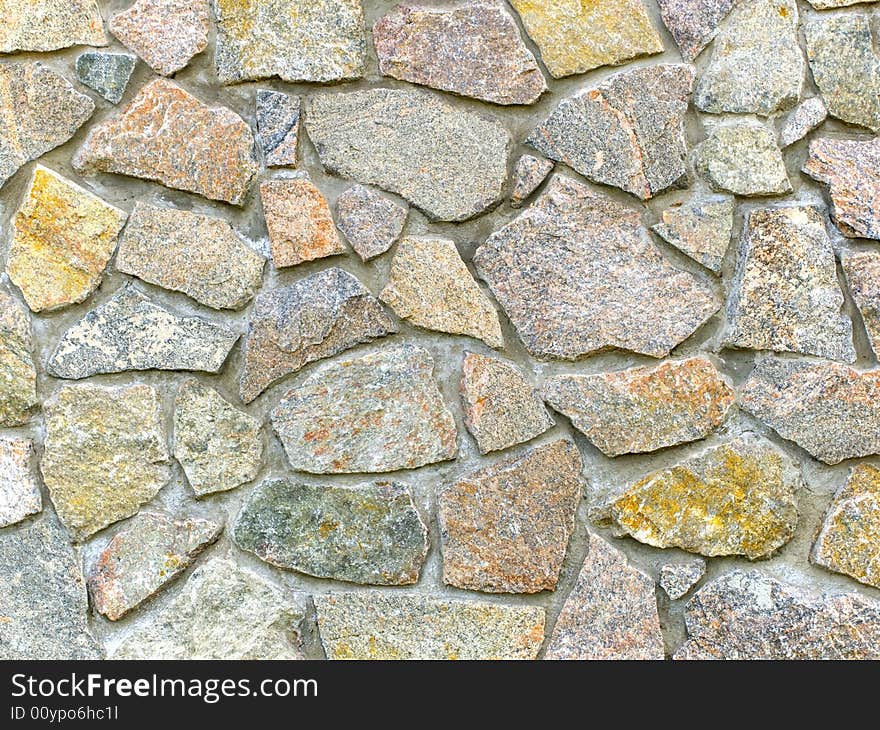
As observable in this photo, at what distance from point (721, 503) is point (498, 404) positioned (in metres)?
0.44

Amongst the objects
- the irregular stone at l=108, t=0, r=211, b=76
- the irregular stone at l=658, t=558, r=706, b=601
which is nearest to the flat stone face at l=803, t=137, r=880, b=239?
the irregular stone at l=658, t=558, r=706, b=601

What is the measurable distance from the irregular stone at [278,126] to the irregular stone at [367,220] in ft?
0.41

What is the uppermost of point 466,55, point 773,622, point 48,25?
point 48,25

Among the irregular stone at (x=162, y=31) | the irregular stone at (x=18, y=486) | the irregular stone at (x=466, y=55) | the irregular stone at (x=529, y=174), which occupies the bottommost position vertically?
the irregular stone at (x=18, y=486)

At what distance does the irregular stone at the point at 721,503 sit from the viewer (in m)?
1.66

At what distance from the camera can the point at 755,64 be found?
5.47 ft

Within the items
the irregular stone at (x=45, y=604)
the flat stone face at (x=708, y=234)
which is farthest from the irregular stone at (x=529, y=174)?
the irregular stone at (x=45, y=604)

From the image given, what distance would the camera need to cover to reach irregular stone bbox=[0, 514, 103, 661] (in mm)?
1674

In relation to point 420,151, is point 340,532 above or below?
below

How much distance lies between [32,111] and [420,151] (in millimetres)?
712

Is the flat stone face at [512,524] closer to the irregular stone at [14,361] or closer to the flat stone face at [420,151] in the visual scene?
the flat stone face at [420,151]

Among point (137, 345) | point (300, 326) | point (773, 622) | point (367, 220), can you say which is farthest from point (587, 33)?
point (773, 622)

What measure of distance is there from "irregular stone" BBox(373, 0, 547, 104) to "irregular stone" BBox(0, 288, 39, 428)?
81 cm

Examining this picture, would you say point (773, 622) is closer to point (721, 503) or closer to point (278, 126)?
point (721, 503)
